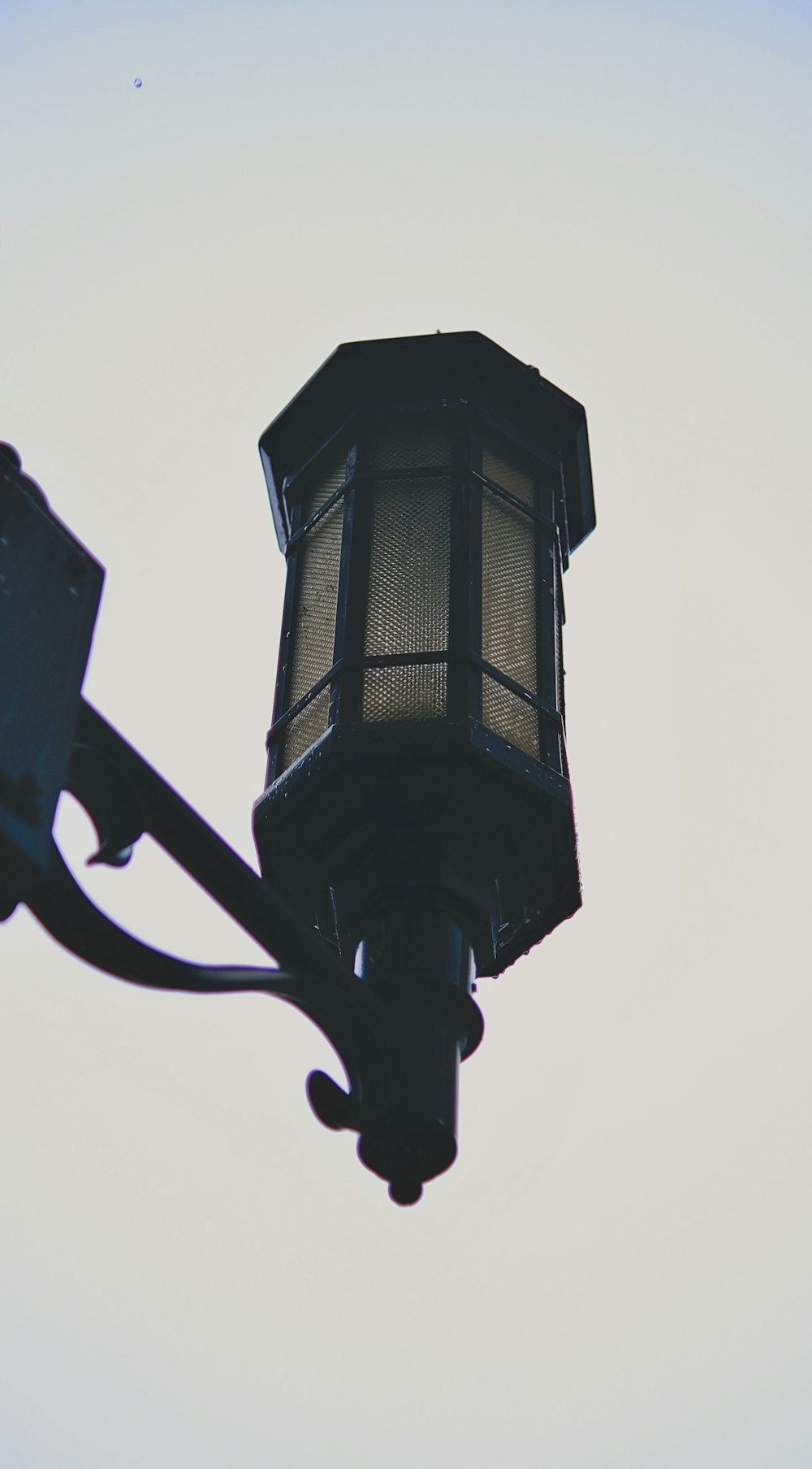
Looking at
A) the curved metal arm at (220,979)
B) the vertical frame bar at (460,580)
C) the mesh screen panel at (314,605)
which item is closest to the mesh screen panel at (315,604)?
the mesh screen panel at (314,605)

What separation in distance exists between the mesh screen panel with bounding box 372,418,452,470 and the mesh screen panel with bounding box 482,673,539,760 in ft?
1.89

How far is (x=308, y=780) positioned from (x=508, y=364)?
1.30 m

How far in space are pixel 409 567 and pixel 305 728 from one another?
1.31 feet

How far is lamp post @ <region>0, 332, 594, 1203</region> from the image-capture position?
1.77m

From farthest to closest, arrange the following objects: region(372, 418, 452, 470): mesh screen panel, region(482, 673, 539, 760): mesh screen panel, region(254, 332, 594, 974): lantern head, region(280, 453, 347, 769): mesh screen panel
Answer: region(372, 418, 452, 470): mesh screen panel < region(280, 453, 347, 769): mesh screen panel < region(482, 673, 539, 760): mesh screen panel < region(254, 332, 594, 974): lantern head

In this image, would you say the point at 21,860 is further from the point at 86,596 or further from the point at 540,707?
the point at 540,707

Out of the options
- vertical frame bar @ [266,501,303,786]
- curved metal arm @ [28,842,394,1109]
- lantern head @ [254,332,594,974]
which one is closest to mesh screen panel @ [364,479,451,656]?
lantern head @ [254,332,594,974]

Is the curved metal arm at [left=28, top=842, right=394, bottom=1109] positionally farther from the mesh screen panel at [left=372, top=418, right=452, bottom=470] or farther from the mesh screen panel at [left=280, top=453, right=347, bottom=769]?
the mesh screen panel at [left=372, top=418, right=452, bottom=470]

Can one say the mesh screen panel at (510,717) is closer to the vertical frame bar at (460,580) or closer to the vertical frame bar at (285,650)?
the vertical frame bar at (460,580)

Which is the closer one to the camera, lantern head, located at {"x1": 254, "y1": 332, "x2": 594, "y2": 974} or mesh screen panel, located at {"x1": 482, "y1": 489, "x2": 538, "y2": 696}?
lantern head, located at {"x1": 254, "y1": 332, "x2": 594, "y2": 974}

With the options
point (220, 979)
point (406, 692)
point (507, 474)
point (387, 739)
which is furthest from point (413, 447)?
point (220, 979)

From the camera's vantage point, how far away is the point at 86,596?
1.76 meters

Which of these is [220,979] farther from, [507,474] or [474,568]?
[507,474]

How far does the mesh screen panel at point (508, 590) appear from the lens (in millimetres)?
2914
